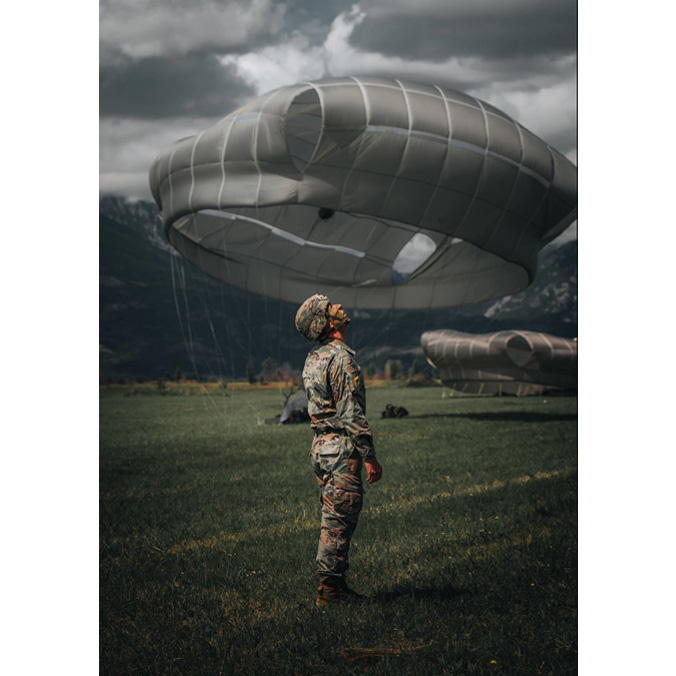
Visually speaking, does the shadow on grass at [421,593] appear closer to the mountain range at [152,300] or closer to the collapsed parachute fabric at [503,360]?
the mountain range at [152,300]

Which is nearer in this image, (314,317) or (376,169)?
(314,317)

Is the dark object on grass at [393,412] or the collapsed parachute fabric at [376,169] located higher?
the collapsed parachute fabric at [376,169]

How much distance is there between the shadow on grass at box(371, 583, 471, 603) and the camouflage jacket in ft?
2.97

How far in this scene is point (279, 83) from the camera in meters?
8.94

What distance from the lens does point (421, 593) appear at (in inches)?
154

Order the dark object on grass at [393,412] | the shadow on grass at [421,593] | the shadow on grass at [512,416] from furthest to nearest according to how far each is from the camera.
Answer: the dark object on grass at [393,412], the shadow on grass at [512,416], the shadow on grass at [421,593]

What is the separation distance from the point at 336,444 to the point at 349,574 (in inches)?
45.9

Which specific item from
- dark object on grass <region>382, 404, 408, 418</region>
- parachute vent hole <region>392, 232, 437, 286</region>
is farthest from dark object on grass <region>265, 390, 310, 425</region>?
parachute vent hole <region>392, 232, 437, 286</region>

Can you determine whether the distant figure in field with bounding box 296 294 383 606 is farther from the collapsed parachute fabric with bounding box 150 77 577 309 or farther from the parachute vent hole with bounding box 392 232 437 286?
the parachute vent hole with bounding box 392 232 437 286

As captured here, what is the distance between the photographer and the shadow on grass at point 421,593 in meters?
3.81

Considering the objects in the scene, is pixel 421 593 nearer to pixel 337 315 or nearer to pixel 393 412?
pixel 337 315

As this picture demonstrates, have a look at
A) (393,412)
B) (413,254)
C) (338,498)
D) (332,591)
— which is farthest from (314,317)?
(393,412)

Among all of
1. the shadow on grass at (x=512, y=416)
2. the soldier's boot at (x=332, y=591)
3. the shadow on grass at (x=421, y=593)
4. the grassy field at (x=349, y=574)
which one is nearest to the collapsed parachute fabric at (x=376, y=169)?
the grassy field at (x=349, y=574)

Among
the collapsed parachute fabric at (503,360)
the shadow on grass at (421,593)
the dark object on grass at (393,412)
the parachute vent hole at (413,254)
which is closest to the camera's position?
the shadow on grass at (421,593)
